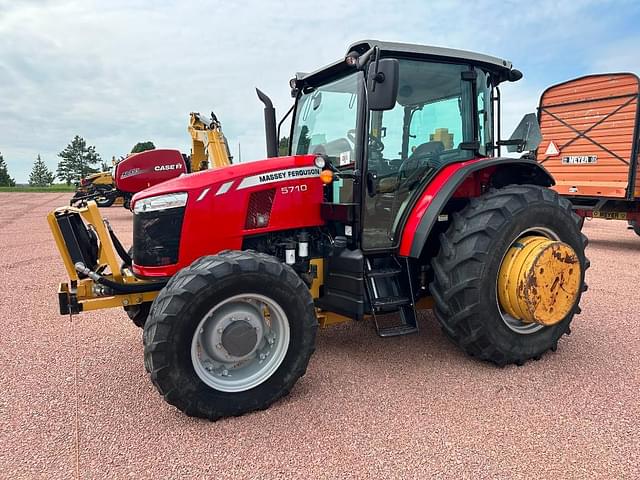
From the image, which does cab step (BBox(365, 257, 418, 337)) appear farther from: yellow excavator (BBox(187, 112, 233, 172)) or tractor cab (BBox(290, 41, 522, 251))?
yellow excavator (BBox(187, 112, 233, 172))

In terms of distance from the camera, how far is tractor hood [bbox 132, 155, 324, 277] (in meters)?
3.04

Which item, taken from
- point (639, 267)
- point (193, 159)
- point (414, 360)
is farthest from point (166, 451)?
point (193, 159)

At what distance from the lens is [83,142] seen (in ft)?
256

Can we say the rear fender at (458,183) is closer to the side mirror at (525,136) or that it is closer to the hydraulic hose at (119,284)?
the side mirror at (525,136)

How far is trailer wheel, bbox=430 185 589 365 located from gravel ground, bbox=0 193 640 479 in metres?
0.23

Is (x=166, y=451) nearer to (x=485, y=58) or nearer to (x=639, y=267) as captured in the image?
(x=485, y=58)

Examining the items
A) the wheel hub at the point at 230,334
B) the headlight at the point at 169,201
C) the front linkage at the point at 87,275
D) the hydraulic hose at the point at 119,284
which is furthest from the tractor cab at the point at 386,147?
the front linkage at the point at 87,275

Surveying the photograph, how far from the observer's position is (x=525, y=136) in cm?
402

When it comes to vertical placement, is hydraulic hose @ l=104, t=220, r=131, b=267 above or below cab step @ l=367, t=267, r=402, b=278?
above

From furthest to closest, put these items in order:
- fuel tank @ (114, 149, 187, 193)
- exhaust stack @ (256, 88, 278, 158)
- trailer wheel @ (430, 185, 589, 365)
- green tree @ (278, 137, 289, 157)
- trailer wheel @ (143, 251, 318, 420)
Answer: fuel tank @ (114, 149, 187, 193)
green tree @ (278, 137, 289, 157)
exhaust stack @ (256, 88, 278, 158)
trailer wheel @ (430, 185, 589, 365)
trailer wheel @ (143, 251, 318, 420)

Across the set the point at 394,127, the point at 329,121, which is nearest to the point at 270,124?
the point at 329,121

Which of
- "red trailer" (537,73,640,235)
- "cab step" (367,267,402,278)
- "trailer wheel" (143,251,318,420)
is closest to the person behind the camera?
"trailer wheel" (143,251,318,420)

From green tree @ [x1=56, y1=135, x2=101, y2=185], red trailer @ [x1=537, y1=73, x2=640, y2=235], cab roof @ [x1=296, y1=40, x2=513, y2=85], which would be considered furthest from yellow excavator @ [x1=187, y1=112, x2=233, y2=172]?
green tree @ [x1=56, y1=135, x2=101, y2=185]

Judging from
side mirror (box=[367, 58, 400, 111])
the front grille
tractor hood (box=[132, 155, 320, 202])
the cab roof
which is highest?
the cab roof
